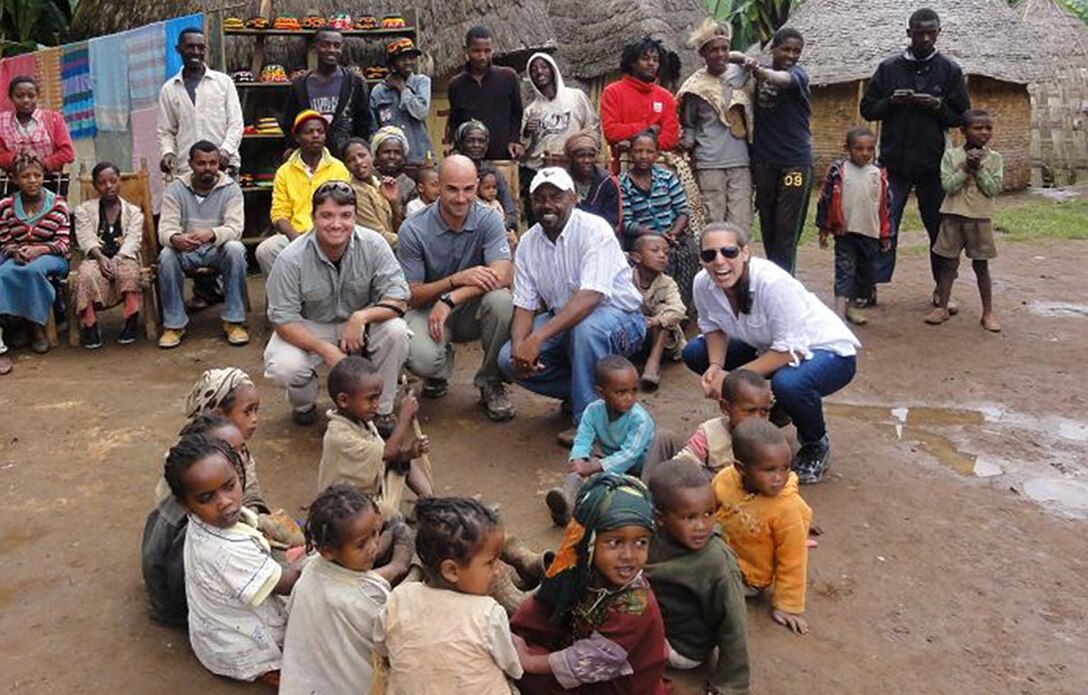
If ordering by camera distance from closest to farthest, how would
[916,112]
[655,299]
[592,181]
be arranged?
1. [655,299]
2. [592,181]
3. [916,112]

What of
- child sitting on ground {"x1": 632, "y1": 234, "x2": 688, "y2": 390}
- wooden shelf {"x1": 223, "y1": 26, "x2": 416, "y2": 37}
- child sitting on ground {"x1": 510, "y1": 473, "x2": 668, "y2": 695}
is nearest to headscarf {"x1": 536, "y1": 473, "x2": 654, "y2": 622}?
child sitting on ground {"x1": 510, "y1": 473, "x2": 668, "y2": 695}

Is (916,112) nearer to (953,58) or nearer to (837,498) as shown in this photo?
(837,498)

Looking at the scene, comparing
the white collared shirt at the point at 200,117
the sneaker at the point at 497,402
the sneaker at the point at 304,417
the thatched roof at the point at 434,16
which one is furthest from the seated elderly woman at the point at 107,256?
the thatched roof at the point at 434,16

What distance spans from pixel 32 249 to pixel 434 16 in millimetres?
5694

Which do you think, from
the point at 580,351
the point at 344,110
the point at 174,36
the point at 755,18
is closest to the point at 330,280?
the point at 580,351

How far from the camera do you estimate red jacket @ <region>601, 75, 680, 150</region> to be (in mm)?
7180

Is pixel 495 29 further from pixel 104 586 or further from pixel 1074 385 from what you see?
pixel 104 586

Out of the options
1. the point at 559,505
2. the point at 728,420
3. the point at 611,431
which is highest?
the point at 728,420

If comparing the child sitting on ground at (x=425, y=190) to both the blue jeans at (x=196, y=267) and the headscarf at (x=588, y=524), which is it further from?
the headscarf at (x=588, y=524)

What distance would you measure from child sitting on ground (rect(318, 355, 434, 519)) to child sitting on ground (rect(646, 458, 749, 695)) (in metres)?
1.08

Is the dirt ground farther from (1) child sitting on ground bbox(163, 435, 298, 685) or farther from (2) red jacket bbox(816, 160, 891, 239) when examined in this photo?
(2) red jacket bbox(816, 160, 891, 239)

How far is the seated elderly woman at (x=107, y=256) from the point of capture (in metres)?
6.60

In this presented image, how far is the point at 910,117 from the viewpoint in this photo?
7133mm

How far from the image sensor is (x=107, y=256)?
6797 mm
